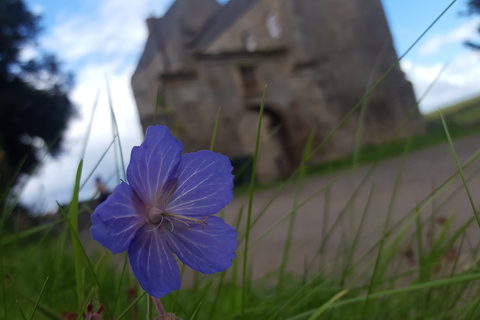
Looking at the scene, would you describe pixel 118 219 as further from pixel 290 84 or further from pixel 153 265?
pixel 290 84

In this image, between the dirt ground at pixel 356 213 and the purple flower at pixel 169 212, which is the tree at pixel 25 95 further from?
the purple flower at pixel 169 212

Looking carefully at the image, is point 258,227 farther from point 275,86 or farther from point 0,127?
point 0,127

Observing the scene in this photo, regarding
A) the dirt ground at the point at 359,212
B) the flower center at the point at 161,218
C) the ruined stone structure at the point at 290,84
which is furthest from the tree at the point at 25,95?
the flower center at the point at 161,218

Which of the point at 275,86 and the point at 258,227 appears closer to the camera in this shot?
the point at 258,227

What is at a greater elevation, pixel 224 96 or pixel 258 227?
pixel 224 96

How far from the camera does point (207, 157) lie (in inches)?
17.3

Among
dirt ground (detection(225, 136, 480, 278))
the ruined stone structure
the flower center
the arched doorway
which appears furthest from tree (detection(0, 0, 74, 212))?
the flower center

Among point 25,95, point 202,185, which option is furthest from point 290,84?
point 202,185

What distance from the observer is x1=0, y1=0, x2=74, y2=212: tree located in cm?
1295

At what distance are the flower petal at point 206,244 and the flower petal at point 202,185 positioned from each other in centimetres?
1

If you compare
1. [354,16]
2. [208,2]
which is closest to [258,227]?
[354,16]

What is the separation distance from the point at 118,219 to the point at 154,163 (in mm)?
64

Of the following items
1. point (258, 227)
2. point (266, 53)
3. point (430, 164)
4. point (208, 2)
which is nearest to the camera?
point (258, 227)

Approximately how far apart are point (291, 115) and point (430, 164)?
6.52m
